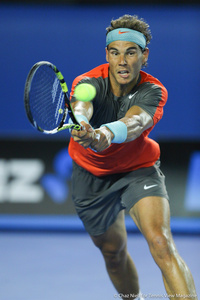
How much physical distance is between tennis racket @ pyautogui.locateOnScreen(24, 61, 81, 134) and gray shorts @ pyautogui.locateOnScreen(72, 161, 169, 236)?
59 cm

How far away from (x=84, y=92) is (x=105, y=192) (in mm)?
667

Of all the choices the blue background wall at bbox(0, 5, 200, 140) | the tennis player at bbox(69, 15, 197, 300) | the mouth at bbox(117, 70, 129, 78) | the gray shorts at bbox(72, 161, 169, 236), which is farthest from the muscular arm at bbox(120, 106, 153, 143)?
the blue background wall at bbox(0, 5, 200, 140)

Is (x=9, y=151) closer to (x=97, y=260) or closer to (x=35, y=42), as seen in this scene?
(x=35, y=42)

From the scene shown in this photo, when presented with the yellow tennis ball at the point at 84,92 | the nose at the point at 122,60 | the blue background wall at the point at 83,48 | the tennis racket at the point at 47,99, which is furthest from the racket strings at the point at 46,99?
the blue background wall at the point at 83,48

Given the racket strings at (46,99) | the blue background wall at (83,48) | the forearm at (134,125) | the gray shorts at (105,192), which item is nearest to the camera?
the racket strings at (46,99)

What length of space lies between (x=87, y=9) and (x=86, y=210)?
12.5 feet

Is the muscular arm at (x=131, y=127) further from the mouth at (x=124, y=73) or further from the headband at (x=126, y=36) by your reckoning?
the headband at (x=126, y=36)

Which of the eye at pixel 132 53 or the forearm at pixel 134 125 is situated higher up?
the eye at pixel 132 53

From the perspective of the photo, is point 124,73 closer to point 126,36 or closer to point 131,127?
point 126,36

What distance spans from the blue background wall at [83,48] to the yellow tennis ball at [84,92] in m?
3.47

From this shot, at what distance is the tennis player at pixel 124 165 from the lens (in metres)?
2.79

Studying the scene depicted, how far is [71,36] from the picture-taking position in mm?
6621

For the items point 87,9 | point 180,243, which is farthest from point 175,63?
point 180,243

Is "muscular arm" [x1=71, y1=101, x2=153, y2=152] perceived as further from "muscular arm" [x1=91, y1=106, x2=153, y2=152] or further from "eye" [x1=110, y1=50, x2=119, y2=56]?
"eye" [x1=110, y1=50, x2=119, y2=56]
